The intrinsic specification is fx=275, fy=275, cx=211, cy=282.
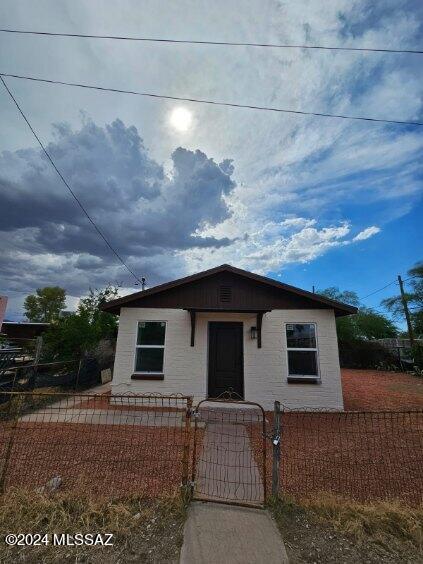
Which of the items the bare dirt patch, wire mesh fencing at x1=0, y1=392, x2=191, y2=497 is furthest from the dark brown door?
the bare dirt patch

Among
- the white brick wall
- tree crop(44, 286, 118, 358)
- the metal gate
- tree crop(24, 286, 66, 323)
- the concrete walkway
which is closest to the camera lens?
the concrete walkway

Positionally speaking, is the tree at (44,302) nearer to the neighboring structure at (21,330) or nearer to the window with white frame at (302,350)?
the neighboring structure at (21,330)

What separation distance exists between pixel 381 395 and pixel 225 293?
7247mm

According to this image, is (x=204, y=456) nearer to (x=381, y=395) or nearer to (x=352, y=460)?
(x=352, y=460)

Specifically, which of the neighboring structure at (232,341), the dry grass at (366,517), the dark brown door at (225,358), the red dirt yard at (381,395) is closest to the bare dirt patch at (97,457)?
the dry grass at (366,517)

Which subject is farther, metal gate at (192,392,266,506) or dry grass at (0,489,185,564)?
metal gate at (192,392,266,506)

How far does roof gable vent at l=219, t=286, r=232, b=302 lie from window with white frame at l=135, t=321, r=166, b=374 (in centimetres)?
204

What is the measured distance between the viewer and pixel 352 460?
4.63 m

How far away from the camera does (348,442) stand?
5496 mm

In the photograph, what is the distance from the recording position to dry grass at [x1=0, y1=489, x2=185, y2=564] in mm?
2424

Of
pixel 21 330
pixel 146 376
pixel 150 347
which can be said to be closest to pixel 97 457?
pixel 146 376

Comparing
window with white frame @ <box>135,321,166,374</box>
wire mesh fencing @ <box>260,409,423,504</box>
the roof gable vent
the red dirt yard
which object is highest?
the roof gable vent

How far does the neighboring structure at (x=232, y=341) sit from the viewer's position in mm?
8195

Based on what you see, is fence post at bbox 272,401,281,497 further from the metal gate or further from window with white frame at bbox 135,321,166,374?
window with white frame at bbox 135,321,166,374
